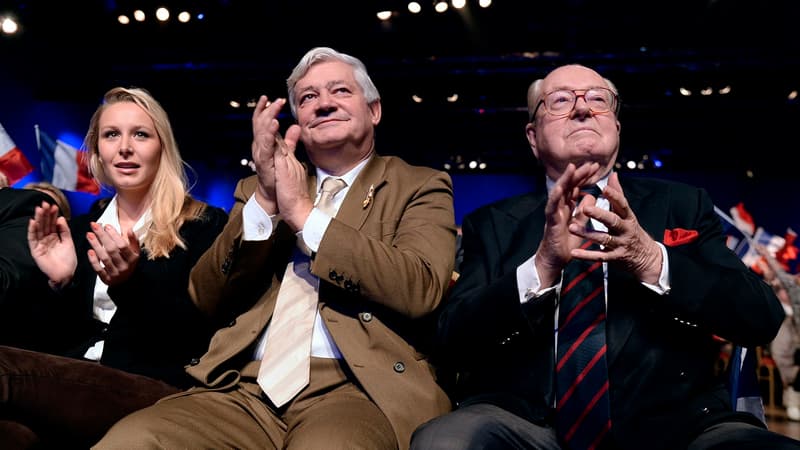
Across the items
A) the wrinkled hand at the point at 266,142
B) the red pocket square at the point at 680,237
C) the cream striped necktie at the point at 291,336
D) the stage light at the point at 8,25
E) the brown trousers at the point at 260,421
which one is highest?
the stage light at the point at 8,25

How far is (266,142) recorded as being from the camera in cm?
182

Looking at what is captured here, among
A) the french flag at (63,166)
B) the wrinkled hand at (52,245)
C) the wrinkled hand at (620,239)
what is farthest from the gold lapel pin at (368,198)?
the french flag at (63,166)

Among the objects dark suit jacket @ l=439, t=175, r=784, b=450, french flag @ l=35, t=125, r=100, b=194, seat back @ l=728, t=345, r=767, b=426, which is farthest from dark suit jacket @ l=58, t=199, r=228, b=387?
french flag @ l=35, t=125, r=100, b=194

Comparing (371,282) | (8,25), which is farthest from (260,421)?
(8,25)

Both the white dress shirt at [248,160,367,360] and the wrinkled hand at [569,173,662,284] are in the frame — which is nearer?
the wrinkled hand at [569,173,662,284]

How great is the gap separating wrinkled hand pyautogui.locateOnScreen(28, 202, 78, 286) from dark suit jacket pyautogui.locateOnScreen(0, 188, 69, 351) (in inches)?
3.5

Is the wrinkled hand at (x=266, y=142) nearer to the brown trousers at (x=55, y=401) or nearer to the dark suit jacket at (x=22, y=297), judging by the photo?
the brown trousers at (x=55, y=401)

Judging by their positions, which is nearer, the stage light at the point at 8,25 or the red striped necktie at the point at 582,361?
the red striped necktie at the point at 582,361

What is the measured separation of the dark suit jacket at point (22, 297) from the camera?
2.25 metres

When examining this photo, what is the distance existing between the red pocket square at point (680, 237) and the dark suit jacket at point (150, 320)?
134 cm

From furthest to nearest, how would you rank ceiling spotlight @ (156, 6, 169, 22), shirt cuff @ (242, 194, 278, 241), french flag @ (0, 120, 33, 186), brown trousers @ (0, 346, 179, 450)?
ceiling spotlight @ (156, 6, 169, 22)
french flag @ (0, 120, 33, 186)
shirt cuff @ (242, 194, 278, 241)
brown trousers @ (0, 346, 179, 450)

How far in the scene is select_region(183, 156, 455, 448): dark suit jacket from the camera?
1785 millimetres

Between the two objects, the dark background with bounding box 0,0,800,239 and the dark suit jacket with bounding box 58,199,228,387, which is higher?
the dark background with bounding box 0,0,800,239

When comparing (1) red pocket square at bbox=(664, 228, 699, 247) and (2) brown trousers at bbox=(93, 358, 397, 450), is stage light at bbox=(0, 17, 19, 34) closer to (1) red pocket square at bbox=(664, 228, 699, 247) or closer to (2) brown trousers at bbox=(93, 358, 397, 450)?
(2) brown trousers at bbox=(93, 358, 397, 450)
